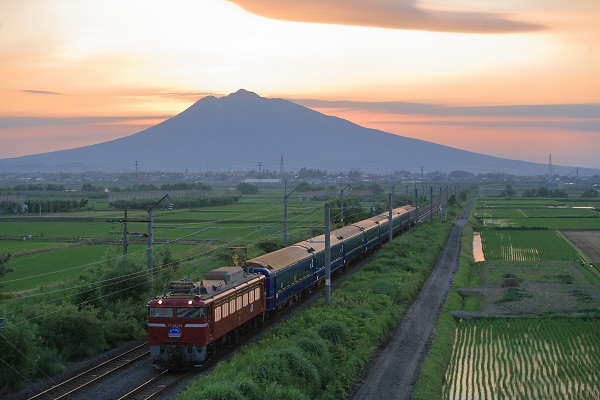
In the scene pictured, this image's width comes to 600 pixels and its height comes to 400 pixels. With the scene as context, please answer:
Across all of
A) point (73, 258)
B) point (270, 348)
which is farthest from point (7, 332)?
point (73, 258)

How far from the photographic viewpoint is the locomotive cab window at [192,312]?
2397 centimetres

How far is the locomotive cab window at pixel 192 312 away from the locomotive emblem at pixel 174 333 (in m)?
0.50

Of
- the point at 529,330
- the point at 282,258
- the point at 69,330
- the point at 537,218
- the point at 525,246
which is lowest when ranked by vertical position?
the point at 537,218

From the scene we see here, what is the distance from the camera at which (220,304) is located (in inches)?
1005

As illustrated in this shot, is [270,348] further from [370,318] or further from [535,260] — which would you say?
[535,260]

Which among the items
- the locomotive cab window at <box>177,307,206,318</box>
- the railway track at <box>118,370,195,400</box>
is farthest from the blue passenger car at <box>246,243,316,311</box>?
the railway track at <box>118,370,195,400</box>

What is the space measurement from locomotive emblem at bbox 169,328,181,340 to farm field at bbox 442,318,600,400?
8.72 metres

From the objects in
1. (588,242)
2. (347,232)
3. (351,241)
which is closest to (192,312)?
(351,241)

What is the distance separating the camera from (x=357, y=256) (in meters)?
54.7

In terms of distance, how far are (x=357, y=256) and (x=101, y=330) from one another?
2942 cm

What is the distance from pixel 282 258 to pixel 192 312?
37.9ft

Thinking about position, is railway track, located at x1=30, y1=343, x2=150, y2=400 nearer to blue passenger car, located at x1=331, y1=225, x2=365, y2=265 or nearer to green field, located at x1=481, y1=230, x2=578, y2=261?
blue passenger car, located at x1=331, y1=225, x2=365, y2=265

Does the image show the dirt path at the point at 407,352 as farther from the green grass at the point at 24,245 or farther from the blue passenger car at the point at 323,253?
the green grass at the point at 24,245

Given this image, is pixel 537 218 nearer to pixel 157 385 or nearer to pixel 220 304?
pixel 220 304
